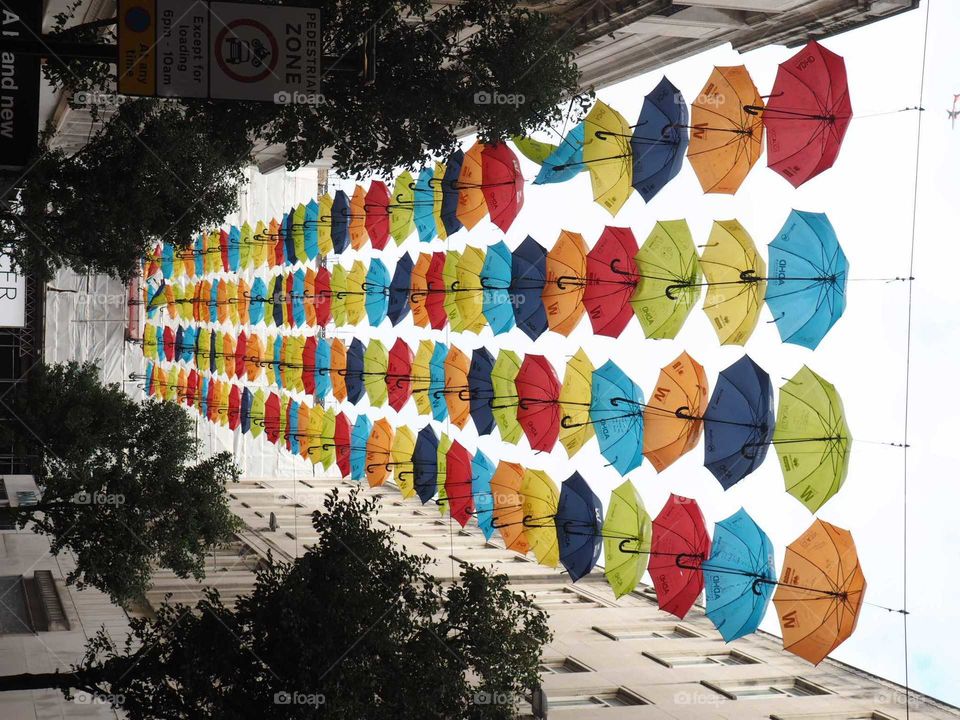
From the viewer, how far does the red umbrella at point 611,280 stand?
14484 millimetres

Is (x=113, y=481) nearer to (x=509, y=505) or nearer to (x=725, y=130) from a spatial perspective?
(x=509, y=505)

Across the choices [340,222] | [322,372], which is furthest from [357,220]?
[322,372]

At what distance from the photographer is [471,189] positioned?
645 inches

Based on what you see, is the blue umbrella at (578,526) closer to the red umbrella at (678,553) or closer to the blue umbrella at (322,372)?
the red umbrella at (678,553)

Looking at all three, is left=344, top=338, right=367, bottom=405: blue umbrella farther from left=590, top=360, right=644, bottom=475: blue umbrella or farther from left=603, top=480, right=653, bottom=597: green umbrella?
left=603, top=480, right=653, bottom=597: green umbrella

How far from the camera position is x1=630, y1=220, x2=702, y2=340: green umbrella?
13469mm

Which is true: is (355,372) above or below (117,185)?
below

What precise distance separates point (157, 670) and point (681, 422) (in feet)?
28.1

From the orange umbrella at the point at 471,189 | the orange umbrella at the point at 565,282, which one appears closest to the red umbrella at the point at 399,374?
the orange umbrella at the point at 471,189

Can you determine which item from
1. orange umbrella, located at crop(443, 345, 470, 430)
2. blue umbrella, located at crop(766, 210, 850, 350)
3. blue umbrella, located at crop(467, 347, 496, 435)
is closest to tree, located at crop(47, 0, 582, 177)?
blue umbrella, located at crop(766, 210, 850, 350)

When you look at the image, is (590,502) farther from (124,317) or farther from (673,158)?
(124,317)

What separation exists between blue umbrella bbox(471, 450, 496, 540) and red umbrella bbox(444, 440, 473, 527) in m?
0.13

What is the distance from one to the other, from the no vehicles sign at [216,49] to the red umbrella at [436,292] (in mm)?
8194

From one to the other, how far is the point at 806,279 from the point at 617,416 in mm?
4115
